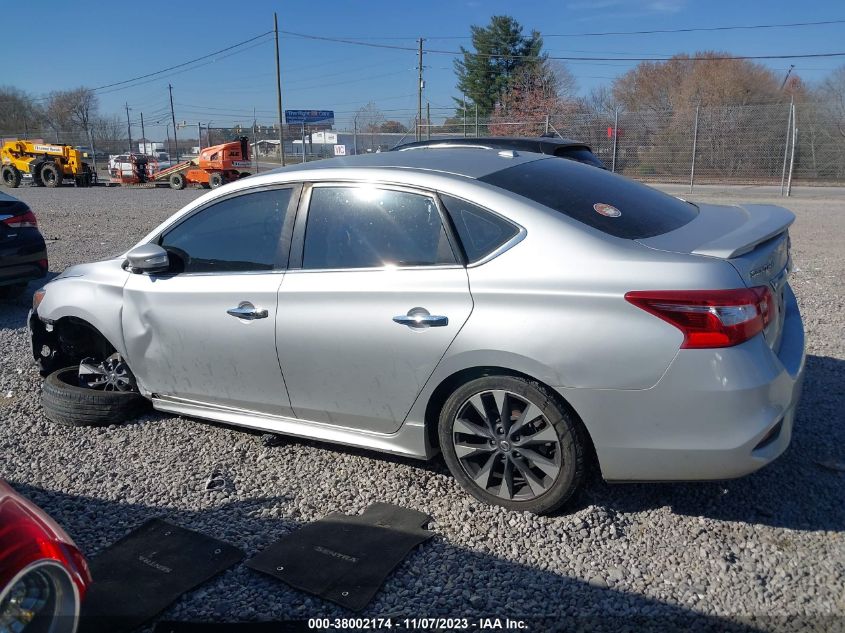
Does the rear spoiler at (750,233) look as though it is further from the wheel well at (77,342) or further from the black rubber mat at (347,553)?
the wheel well at (77,342)

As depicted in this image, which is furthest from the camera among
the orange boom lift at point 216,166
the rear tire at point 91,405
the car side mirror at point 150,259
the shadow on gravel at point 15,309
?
the orange boom lift at point 216,166

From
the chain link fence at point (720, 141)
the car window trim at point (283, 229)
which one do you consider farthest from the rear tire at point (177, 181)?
the car window trim at point (283, 229)

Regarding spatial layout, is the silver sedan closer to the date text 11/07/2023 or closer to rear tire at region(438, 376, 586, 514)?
rear tire at region(438, 376, 586, 514)

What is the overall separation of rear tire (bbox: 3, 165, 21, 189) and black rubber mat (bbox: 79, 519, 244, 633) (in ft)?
109

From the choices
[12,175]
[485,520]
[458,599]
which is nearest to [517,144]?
[485,520]

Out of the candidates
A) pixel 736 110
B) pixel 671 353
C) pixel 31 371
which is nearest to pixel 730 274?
pixel 671 353

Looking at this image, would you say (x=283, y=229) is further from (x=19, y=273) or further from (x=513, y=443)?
(x=19, y=273)

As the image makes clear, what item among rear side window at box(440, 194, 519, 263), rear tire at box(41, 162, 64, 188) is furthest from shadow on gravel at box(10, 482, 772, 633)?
rear tire at box(41, 162, 64, 188)

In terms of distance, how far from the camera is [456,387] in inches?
134

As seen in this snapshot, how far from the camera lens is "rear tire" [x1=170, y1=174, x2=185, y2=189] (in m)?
30.3

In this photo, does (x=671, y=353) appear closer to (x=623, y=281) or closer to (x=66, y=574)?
(x=623, y=281)

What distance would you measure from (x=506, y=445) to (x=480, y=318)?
61 cm

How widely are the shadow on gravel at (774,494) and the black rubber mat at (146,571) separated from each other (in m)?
1.77

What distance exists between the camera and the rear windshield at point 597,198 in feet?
11.0
